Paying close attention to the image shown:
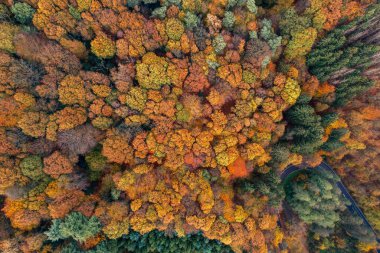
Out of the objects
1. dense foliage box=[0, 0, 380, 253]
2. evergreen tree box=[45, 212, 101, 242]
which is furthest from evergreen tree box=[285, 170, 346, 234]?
evergreen tree box=[45, 212, 101, 242]

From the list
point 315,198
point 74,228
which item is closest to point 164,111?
point 74,228

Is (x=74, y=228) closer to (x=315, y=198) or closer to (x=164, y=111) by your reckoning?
(x=164, y=111)

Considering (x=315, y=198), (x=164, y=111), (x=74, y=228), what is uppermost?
(x=164, y=111)

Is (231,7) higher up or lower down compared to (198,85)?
higher up

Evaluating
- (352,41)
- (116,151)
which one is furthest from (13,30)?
(352,41)

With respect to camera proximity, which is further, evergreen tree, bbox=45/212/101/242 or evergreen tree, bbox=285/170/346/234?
evergreen tree, bbox=285/170/346/234

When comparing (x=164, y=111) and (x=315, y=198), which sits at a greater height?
(x=164, y=111)

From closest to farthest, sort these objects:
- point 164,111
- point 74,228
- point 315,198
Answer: point 74,228
point 164,111
point 315,198

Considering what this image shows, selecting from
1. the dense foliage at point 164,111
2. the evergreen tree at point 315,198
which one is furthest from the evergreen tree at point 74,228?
the evergreen tree at point 315,198

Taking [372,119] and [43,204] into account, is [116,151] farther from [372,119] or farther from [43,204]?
[372,119]

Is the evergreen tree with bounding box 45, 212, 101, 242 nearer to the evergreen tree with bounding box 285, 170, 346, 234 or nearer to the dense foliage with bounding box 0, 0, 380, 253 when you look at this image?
the dense foliage with bounding box 0, 0, 380, 253

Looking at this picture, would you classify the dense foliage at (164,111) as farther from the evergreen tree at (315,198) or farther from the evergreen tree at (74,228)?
the evergreen tree at (315,198)
